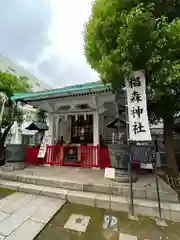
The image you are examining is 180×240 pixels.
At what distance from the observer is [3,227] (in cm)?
217

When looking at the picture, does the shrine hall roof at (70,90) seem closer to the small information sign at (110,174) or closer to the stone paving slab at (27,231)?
the small information sign at (110,174)

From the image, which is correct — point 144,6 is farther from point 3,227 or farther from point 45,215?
point 3,227

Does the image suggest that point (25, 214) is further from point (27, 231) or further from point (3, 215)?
point (27, 231)

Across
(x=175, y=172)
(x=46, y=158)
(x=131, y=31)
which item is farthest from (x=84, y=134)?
(x=131, y=31)

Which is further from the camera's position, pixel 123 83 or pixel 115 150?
pixel 115 150

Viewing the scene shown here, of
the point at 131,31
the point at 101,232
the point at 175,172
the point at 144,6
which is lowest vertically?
the point at 101,232

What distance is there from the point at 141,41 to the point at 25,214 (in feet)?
12.4

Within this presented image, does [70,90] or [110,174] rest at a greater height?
[70,90]

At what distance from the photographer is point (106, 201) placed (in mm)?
2932

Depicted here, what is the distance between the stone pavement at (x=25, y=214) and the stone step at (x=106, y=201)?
0.49 ft

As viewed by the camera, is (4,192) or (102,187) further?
(4,192)

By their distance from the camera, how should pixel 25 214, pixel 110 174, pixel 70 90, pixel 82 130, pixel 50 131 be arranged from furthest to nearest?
pixel 82 130, pixel 50 131, pixel 70 90, pixel 110 174, pixel 25 214

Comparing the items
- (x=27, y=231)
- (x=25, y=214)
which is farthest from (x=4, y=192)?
(x=27, y=231)

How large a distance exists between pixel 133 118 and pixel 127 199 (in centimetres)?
178
